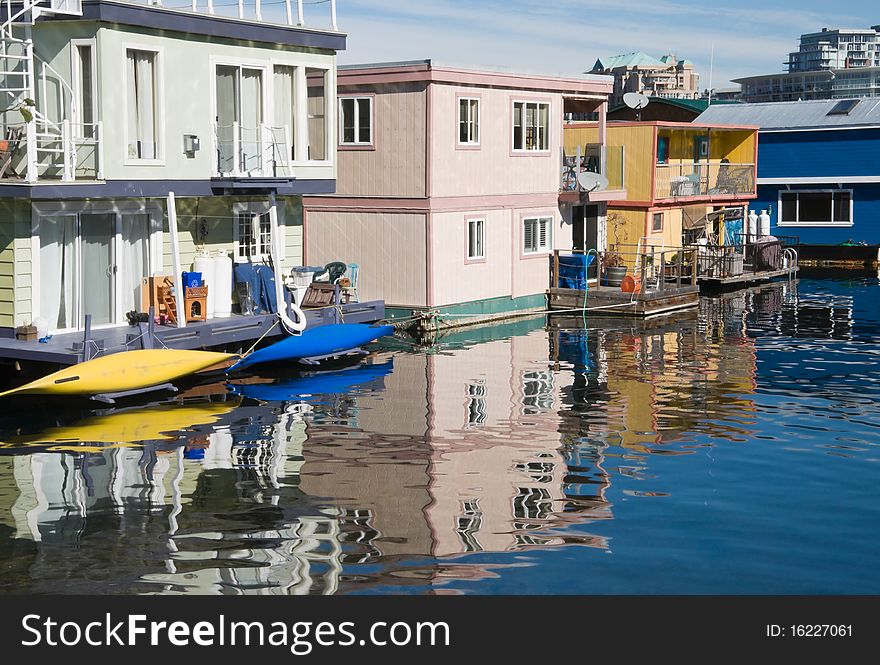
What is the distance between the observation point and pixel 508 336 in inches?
1405

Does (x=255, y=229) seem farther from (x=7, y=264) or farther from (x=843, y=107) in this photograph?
(x=843, y=107)

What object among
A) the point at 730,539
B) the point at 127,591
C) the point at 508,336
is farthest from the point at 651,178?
the point at 127,591

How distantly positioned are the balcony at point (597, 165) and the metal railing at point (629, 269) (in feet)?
7.56

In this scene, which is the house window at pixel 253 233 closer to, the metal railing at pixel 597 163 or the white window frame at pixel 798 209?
the metal railing at pixel 597 163

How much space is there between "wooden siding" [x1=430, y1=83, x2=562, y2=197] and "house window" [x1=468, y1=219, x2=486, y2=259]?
0.85 meters

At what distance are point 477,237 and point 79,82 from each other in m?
14.1

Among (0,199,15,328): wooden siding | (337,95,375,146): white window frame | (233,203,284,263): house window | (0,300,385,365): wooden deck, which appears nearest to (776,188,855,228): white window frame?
(337,95,375,146): white window frame

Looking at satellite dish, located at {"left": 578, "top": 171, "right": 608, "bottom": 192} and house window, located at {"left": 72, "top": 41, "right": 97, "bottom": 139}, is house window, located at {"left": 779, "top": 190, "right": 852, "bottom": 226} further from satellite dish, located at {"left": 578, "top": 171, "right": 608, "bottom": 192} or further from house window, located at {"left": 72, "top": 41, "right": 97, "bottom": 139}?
house window, located at {"left": 72, "top": 41, "right": 97, "bottom": 139}

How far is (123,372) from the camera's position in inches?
949

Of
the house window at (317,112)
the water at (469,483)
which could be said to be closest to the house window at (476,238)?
the house window at (317,112)

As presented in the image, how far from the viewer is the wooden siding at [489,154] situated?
118 ft
